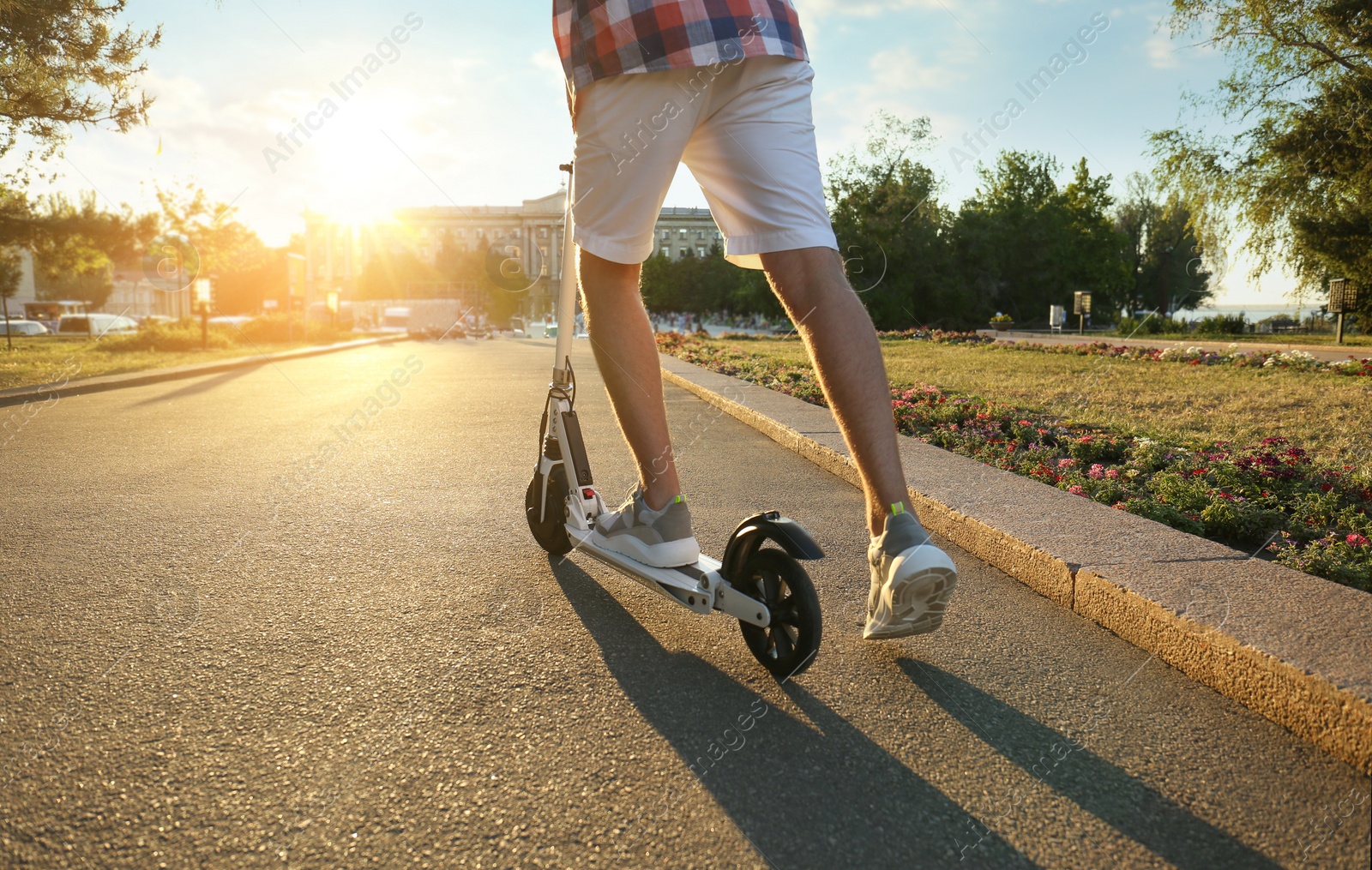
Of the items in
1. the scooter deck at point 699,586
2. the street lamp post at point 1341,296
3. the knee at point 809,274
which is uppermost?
the street lamp post at point 1341,296

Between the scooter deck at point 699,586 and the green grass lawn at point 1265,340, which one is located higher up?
the green grass lawn at point 1265,340

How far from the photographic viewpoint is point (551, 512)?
2.90 m

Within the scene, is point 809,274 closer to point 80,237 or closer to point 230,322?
point 80,237

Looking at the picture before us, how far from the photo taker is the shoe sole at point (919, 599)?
178 centimetres

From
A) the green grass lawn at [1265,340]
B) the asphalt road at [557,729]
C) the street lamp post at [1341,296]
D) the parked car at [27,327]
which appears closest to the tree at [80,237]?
the asphalt road at [557,729]

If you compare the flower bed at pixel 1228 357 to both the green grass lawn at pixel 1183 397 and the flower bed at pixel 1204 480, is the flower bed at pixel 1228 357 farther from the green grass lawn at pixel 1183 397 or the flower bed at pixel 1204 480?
the flower bed at pixel 1204 480

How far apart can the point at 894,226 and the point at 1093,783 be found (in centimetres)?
4517

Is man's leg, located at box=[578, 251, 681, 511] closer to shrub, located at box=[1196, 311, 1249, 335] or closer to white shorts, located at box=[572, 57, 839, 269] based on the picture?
white shorts, located at box=[572, 57, 839, 269]

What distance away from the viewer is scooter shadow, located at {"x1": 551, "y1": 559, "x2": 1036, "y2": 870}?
1.37 meters

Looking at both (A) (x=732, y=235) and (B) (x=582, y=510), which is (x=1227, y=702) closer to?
(A) (x=732, y=235)

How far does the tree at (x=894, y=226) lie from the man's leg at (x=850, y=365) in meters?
40.9

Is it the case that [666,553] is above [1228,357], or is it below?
below

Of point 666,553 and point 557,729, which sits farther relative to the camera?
point 666,553

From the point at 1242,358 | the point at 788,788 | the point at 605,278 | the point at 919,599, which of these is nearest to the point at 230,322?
the point at 1242,358
